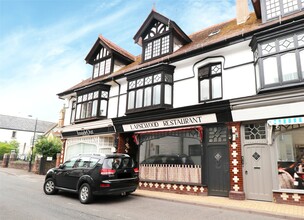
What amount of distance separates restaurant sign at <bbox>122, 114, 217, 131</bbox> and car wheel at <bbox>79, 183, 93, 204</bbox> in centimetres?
480

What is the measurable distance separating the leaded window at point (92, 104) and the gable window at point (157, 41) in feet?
13.3

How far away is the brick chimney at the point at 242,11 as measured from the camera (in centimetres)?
1206

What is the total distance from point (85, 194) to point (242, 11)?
12238 mm

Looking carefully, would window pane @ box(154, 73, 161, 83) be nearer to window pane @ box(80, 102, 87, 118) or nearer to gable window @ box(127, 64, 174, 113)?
gable window @ box(127, 64, 174, 113)

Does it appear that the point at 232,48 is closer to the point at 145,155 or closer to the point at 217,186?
the point at 217,186

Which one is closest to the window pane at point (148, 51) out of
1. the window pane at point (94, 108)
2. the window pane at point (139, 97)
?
the window pane at point (139, 97)

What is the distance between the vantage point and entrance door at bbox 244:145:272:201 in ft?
27.2

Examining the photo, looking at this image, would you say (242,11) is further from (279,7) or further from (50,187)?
(50,187)

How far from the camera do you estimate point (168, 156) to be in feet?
37.3

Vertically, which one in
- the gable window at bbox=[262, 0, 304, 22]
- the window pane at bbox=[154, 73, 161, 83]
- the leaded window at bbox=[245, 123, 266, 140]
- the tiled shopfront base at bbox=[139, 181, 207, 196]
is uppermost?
the gable window at bbox=[262, 0, 304, 22]

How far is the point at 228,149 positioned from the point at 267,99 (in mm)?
2601

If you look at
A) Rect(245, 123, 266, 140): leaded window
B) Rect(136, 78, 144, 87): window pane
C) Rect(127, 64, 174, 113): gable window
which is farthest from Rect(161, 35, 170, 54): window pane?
Rect(245, 123, 266, 140): leaded window

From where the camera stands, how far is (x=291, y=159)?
26.2 ft

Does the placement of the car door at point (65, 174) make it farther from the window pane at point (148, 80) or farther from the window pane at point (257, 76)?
the window pane at point (257, 76)
